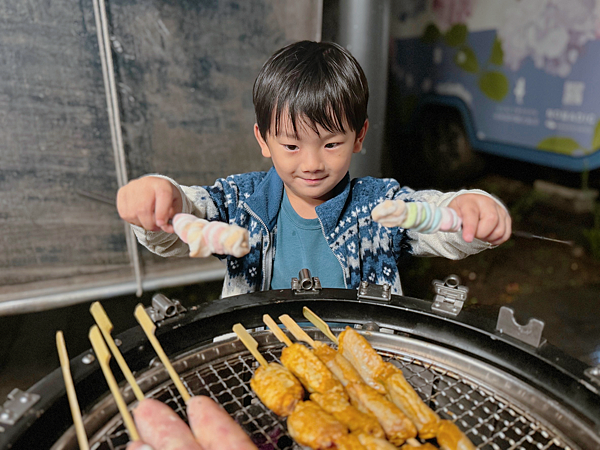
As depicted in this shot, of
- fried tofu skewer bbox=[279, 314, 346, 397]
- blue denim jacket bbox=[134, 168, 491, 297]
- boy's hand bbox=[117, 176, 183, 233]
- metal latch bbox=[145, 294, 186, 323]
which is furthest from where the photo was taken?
blue denim jacket bbox=[134, 168, 491, 297]

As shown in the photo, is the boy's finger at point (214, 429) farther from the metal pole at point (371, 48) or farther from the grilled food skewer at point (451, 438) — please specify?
the metal pole at point (371, 48)

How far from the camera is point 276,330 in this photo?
1522 millimetres

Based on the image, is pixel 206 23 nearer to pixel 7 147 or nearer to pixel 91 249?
pixel 7 147

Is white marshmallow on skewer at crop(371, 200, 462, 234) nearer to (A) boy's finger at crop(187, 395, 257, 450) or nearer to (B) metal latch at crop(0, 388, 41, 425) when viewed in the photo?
(A) boy's finger at crop(187, 395, 257, 450)

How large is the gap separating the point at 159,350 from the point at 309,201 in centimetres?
113

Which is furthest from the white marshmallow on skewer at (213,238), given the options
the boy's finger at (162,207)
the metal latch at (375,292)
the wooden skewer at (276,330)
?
the metal latch at (375,292)

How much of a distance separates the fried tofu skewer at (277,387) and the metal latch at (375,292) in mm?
423

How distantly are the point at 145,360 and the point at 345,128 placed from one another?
121 cm

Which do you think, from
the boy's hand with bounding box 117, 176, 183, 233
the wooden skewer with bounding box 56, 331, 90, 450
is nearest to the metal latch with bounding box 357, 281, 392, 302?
the boy's hand with bounding box 117, 176, 183, 233

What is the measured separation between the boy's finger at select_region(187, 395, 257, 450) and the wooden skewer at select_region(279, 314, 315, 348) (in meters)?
0.42

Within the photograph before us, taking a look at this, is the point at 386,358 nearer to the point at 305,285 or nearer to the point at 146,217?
the point at 305,285

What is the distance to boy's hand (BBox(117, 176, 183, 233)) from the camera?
1.58 m

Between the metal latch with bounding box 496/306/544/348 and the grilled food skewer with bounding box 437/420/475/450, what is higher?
the metal latch with bounding box 496/306/544/348

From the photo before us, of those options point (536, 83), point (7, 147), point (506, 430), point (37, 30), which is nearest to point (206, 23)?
point (37, 30)
